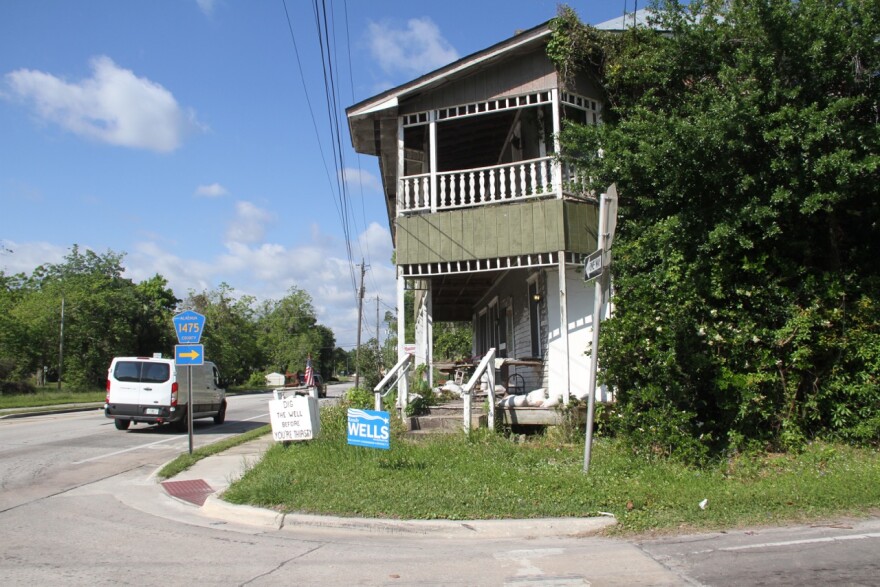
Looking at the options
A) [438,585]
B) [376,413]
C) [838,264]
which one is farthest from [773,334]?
[438,585]

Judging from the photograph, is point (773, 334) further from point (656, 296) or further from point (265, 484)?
point (265, 484)

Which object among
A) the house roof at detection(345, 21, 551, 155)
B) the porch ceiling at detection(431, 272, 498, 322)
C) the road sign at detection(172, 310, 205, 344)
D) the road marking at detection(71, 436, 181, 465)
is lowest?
the road marking at detection(71, 436, 181, 465)

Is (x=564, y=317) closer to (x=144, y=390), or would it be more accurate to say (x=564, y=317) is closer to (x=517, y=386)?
(x=517, y=386)

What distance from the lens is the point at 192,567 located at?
536 centimetres

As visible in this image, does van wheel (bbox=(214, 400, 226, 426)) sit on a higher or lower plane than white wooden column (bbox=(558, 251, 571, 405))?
lower

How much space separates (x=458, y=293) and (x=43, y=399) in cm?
2367

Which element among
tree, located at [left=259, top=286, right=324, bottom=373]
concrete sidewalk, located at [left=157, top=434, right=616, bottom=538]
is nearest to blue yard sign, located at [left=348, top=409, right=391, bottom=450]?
concrete sidewalk, located at [left=157, top=434, right=616, bottom=538]

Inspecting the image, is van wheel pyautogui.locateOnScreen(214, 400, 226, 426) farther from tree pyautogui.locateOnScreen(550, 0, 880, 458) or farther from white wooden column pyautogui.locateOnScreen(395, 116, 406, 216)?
Answer: tree pyautogui.locateOnScreen(550, 0, 880, 458)

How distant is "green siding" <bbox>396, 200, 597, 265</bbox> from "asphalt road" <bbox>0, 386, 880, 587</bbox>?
5980 millimetres

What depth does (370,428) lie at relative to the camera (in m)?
8.52

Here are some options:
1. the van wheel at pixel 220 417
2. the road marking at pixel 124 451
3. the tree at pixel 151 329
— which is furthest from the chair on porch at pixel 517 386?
the tree at pixel 151 329

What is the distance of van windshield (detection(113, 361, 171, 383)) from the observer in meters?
16.4

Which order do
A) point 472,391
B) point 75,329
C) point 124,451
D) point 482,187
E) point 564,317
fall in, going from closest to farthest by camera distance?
point 472,391 → point 564,317 → point 482,187 → point 124,451 → point 75,329

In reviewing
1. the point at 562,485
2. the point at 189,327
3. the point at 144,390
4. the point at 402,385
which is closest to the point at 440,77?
the point at 402,385
